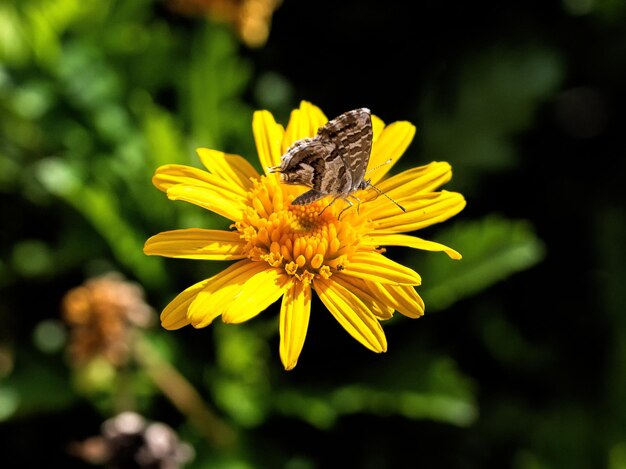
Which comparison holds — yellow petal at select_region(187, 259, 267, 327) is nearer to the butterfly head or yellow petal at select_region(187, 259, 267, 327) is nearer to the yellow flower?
the yellow flower

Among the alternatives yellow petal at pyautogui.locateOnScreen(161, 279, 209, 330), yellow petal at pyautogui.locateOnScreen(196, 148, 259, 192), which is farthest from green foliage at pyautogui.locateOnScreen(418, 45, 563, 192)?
yellow petal at pyautogui.locateOnScreen(161, 279, 209, 330)

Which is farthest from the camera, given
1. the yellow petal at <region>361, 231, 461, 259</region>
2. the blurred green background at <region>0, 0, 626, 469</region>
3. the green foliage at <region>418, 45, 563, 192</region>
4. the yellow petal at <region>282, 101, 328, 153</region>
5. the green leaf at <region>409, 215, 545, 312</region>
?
the green foliage at <region>418, 45, 563, 192</region>

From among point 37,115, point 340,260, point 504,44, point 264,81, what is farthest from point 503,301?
point 37,115

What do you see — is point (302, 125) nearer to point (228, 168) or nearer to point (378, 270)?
point (228, 168)

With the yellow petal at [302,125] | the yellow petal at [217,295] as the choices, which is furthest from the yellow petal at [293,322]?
the yellow petal at [302,125]

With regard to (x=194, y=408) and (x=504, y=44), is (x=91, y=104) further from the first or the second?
(x=504, y=44)

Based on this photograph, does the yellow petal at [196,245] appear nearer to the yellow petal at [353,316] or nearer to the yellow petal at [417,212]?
the yellow petal at [353,316]
